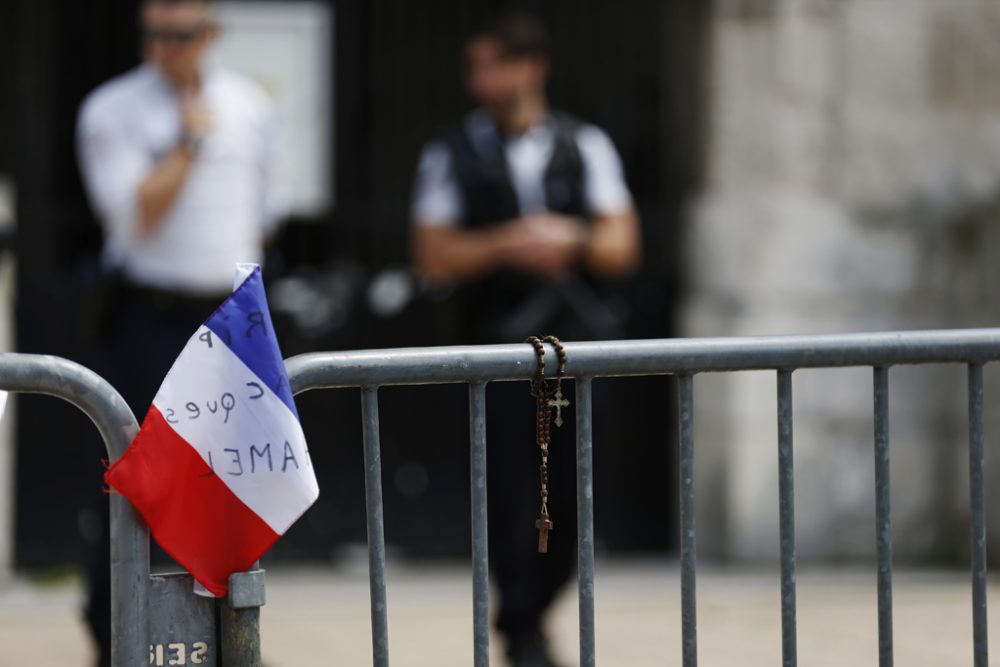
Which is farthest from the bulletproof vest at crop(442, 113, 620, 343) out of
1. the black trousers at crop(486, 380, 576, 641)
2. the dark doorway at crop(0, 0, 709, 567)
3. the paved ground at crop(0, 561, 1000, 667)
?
the dark doorway at crop(0, 0, 709, 567)

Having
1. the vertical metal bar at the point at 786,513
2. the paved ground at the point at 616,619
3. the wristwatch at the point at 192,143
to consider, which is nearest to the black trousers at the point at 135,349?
the wristwatch at the point at 192,143

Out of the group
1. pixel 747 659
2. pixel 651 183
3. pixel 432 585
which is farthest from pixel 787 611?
pixel 651 183

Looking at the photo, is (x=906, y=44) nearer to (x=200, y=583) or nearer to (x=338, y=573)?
(x=338, y=573)

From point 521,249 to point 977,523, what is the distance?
83.7 inches

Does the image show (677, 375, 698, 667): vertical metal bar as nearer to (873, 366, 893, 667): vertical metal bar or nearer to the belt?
(873, 366, 893, 667): vertical metal bar

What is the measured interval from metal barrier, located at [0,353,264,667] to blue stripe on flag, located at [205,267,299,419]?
206 mm

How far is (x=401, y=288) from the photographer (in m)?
7.42

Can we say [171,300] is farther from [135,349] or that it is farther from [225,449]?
[225,449]

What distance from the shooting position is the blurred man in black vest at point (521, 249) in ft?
17.3

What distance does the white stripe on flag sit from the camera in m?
2.88

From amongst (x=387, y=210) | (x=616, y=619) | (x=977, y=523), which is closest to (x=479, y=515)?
(x=977, y=523)

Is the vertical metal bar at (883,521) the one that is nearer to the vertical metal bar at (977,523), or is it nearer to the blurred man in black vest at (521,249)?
the vertical metal bar at (977,523)

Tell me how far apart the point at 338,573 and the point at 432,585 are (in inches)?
15.6

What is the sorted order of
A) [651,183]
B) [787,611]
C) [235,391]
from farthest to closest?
[651,183] < [787,611] < [235,391]
